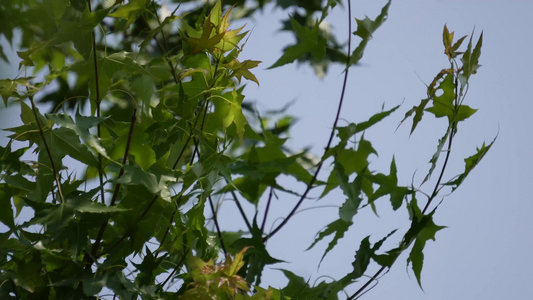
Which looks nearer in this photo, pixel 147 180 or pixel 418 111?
pixel 147 180

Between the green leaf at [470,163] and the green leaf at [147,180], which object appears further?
the green leaf at [470,163]

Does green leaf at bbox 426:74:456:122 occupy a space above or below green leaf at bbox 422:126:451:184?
above

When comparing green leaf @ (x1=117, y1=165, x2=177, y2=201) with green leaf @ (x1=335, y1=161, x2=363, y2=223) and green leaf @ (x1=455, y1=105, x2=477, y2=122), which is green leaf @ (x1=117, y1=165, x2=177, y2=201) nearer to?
green leaf @ (x1=335, y1=161, x2=363, y2=223)

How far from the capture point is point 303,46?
0.57 meters

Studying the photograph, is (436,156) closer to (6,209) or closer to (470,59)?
(470,59)

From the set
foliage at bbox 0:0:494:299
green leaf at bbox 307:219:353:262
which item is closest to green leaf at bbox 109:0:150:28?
foliage at bbox 0:0:494:299

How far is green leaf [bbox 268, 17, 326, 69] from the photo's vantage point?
567 mm

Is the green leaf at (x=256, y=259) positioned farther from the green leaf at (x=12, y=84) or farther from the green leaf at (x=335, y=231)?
the green leaf at (x=12, y=84)

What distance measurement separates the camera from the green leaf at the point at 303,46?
1.86ft

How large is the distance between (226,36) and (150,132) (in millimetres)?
78

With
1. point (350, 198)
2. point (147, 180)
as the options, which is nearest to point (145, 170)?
point (147, 180)

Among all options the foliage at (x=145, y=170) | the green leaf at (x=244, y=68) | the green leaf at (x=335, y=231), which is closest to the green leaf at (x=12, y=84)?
the foliage at (x=145, y=170)

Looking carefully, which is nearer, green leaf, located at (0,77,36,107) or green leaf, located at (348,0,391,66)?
green leaf, located at (0,77,36,107)

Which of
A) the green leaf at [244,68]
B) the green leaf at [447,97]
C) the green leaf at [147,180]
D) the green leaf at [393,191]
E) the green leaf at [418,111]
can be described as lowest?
the green leaf at [147,180]
